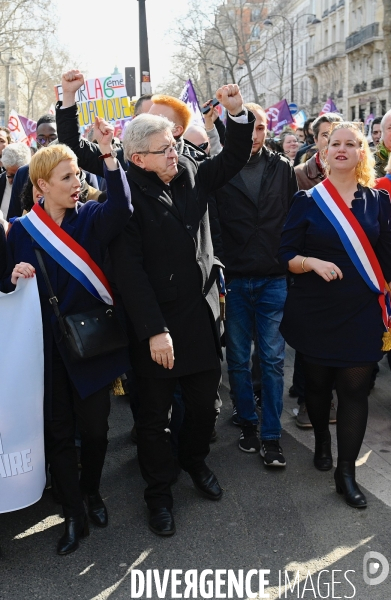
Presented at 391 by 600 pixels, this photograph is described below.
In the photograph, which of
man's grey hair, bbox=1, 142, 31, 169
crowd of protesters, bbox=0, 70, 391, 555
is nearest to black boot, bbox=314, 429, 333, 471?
crowd of protesters, bbox=0, 70, 391, 555

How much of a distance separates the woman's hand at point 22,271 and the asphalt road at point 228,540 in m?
1.34

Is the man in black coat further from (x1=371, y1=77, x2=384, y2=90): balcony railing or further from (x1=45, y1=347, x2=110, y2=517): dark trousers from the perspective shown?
(x1=371, y1=77, x2=384, y2=90): balcony railing

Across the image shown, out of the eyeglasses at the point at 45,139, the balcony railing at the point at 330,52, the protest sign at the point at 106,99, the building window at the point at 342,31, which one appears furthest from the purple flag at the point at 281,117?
the building window at the point at 342,31

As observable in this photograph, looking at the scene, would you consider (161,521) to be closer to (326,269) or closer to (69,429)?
(69,429)

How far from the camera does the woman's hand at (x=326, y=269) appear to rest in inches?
146

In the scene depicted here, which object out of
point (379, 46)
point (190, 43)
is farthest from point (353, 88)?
point (190, 43)

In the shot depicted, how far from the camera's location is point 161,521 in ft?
11.7

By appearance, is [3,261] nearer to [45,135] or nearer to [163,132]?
[163,132]

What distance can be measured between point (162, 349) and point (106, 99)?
882cm

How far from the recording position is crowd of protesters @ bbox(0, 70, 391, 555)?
3400 mm

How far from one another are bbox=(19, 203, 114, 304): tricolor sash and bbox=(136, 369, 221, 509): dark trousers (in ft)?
2.09

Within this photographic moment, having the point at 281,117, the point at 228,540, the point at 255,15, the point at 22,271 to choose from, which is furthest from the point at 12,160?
the point at 255,15

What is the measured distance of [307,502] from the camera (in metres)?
3.78

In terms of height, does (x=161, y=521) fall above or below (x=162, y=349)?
below
